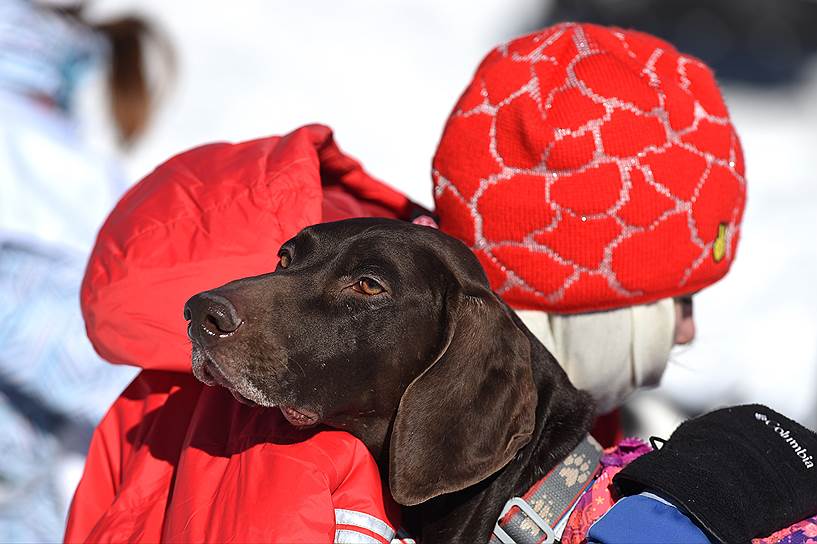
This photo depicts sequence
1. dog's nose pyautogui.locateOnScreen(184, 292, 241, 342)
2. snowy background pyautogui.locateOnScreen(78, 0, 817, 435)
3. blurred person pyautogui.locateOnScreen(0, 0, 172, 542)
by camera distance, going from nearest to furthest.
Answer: dog's nose pyautogui.locateOnScreen(184, 292, 241, 342) → blurred person pyautogui.locateOnScreen(0, 0, 172, 542) → snowy background pyautogui.locateOnScreen(78, 0, 817, 435)

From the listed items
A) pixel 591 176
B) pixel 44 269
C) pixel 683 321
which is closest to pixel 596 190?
pixel 591 176

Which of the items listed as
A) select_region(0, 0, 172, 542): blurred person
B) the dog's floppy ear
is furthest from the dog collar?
select_region(0, 0, 172, 542): blurred person

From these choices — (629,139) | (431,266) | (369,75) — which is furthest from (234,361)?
(369,75)

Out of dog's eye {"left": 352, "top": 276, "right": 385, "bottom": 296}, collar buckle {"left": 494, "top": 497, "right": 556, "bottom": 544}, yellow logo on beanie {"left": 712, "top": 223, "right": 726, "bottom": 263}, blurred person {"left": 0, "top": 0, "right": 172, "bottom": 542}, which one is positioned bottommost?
blurred person {"left": 0, "top": 0, "right": 172, "bottom": 542}

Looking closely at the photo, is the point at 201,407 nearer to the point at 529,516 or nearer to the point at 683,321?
the point at 529,516

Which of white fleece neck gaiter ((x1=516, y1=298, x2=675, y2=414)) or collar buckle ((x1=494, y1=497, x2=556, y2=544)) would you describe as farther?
white fleece neck gaiter ((x1=516, y1=298, x2=675, y2=414))

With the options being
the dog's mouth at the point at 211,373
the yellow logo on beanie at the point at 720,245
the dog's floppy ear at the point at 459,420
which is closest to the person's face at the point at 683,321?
the yellow logo on beanie at the point at 720,245

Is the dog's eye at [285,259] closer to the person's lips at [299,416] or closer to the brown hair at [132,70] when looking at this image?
the person's lips at [299,416]

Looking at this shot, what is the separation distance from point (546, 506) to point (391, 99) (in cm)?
362

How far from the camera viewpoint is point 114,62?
200 inches

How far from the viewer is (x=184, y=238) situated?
7.60 feet

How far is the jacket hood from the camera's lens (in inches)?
88.6

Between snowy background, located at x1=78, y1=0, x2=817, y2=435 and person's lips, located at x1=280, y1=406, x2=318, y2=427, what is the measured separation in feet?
9.85

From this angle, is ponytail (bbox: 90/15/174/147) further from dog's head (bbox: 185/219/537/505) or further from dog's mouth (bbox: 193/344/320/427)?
dog's mouth (bbox: 193/344/320/427)
